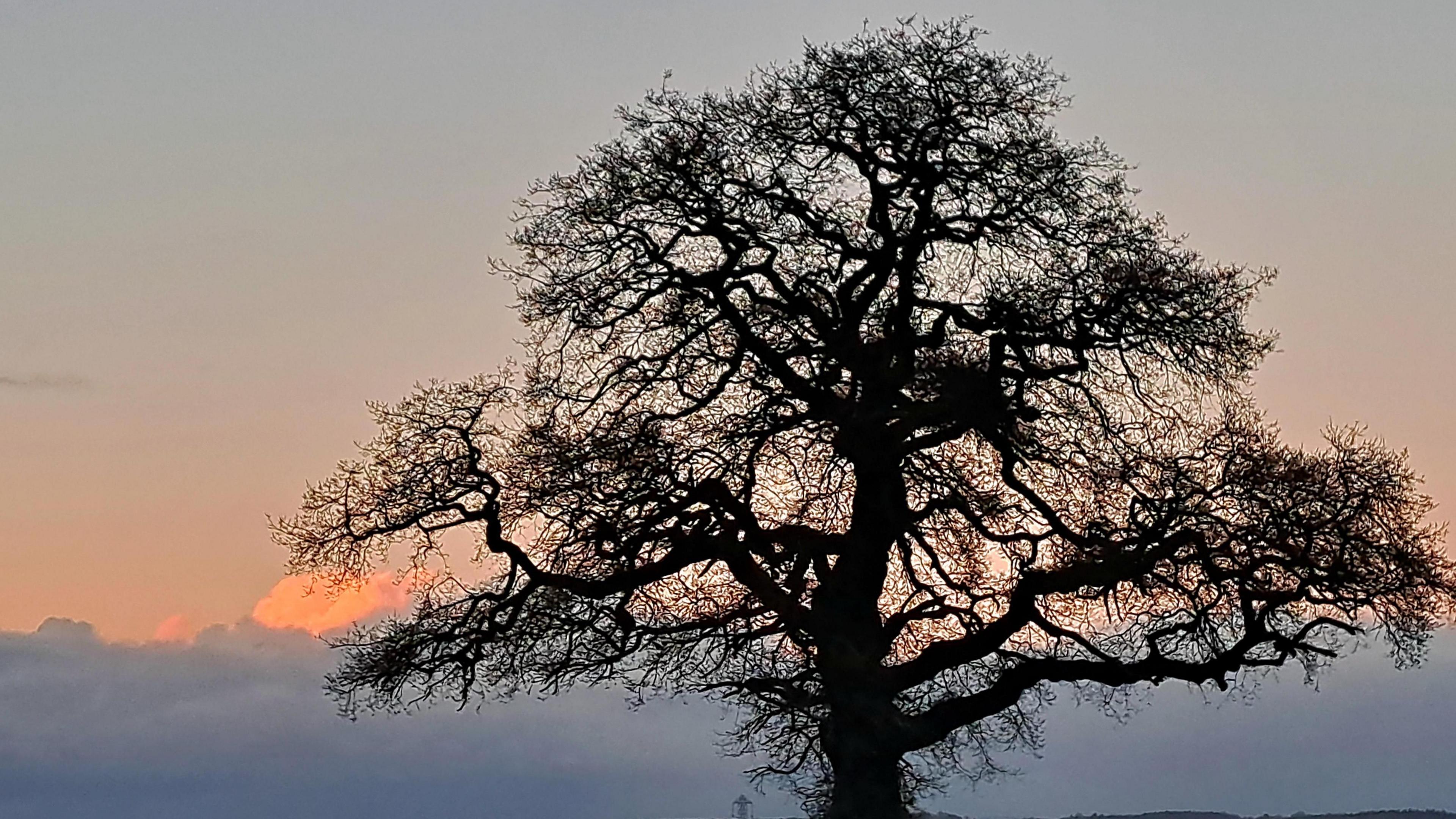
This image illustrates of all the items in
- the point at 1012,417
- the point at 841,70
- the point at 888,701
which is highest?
the point at 841,70

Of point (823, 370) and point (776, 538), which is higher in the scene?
point (823, 370)

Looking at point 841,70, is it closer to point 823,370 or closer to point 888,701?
point 823,370

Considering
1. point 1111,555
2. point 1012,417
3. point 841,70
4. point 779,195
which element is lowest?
point 1111,555

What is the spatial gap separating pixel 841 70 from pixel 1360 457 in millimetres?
7998

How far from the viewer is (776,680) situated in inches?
932

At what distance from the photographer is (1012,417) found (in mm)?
22734

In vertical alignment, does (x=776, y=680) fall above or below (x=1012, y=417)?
below

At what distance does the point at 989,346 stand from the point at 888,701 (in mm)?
4443

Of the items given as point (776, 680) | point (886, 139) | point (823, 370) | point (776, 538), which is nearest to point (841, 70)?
point (886, 139)

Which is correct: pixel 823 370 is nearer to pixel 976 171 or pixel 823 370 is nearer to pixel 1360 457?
pixel 976 171

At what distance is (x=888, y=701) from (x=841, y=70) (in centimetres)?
783

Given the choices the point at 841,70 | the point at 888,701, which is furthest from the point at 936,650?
the point at 841,70

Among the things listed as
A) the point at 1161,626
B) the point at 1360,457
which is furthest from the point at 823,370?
the point at 1360,457

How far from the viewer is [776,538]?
23.1 metres
